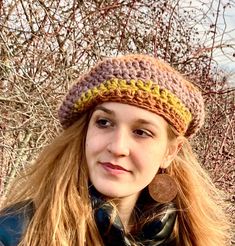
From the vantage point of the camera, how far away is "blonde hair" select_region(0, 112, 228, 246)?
1.61 meters

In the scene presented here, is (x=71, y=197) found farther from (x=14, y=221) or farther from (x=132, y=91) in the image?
(x=132, y=91)

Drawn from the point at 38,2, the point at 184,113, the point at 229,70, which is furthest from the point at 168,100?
the point at 229,70

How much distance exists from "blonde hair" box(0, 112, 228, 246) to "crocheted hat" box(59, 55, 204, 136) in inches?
2.8

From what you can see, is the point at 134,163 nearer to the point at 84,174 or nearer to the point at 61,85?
the point at 84,174

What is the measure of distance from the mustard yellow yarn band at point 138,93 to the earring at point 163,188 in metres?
0.26

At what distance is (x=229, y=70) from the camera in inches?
176

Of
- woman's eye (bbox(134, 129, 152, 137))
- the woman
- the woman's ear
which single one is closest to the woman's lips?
the woman

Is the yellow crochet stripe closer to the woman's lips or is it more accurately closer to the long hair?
the long hair

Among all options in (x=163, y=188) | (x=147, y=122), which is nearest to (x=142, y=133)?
(x=147, y=122)

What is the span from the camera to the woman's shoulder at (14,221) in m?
1.54

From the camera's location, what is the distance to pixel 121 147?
1602 mm

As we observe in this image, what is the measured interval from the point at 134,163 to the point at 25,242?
1.20ft

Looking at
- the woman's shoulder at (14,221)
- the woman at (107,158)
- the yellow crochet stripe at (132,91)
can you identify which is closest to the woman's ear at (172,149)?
the woman at (107,158)

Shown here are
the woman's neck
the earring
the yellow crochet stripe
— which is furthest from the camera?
the earring
